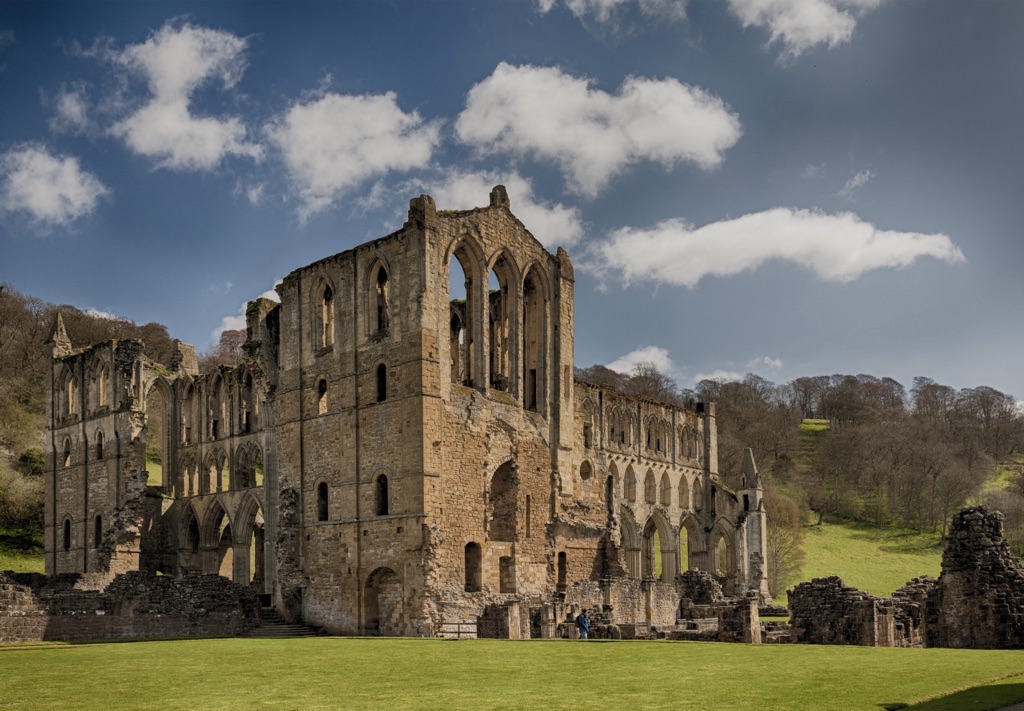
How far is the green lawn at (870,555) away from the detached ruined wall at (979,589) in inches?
1189

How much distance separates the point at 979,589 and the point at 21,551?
140ft

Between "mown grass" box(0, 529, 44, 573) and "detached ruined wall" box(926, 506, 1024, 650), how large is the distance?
129ft

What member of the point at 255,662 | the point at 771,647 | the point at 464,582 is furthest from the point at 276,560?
the point at 771,647

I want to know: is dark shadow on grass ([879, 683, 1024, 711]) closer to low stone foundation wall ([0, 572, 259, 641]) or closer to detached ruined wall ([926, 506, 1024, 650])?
detached ruined wall ([926, 506, 1024, 650])

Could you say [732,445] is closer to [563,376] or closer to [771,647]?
[563,376]

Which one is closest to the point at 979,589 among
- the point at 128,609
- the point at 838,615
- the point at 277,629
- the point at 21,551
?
the point at 838,615

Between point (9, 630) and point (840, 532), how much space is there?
58436mm

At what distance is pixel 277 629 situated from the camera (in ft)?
113

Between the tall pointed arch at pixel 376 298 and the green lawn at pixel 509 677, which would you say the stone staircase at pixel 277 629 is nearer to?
the green lawn at pixel 509 677

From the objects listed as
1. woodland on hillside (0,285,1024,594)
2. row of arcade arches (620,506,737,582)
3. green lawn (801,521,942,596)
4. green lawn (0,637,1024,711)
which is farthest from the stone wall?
woodland on hillside (0,285,1024,594)

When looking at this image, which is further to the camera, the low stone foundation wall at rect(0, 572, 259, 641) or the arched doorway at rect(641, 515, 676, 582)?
the arched doorway at rect(641, 515, 676, 582)

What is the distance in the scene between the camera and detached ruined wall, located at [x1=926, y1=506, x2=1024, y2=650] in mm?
25562

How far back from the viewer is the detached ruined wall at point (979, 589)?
2556 cm

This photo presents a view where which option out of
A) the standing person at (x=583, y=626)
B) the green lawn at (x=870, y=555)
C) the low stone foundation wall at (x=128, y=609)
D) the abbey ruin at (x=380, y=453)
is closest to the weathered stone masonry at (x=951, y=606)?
the standing person at (x=583, y=626)
